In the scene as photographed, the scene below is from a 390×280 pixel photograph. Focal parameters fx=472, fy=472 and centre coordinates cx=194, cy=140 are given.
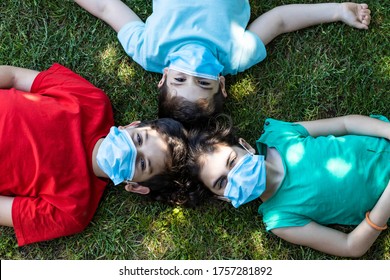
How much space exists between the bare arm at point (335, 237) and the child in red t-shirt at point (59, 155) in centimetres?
90

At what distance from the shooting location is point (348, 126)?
3.29m

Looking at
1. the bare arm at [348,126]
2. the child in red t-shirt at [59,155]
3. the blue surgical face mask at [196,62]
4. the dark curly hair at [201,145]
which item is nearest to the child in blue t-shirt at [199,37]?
the blue surgical face mask at [196,62]

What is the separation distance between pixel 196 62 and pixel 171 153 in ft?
2.11

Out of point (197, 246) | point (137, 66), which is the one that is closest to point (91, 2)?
point (137, 66)

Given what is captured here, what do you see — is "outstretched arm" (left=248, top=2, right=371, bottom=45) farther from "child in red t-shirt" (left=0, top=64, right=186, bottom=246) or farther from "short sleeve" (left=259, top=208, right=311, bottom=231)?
"short sleeve" (left=259, top=208, right=311, bottom=231)

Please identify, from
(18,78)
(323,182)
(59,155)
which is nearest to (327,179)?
(323,182)

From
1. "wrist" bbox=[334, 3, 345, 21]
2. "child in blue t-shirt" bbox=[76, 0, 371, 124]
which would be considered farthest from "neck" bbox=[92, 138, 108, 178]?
"wrist" bbox=[334, 3, 345, 21]

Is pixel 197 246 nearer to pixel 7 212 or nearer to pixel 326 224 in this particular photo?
pixel 326 224

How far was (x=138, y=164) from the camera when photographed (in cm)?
294

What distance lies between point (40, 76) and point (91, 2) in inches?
26.9

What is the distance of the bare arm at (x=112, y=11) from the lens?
3520mm

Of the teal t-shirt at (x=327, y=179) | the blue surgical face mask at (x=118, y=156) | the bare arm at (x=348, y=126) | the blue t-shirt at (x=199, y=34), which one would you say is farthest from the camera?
the blue t-shirt at (x=199, y=34)

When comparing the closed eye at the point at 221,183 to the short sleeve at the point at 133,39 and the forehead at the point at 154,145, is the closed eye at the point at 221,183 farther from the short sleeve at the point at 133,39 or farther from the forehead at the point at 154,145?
the short sleeve at the point at 133,39

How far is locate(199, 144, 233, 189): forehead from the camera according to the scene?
2924 mm
